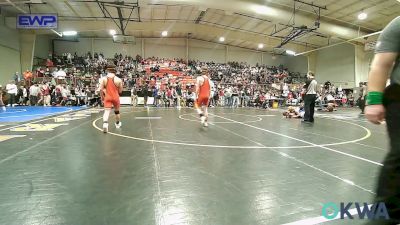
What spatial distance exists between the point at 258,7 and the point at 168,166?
17167 mm

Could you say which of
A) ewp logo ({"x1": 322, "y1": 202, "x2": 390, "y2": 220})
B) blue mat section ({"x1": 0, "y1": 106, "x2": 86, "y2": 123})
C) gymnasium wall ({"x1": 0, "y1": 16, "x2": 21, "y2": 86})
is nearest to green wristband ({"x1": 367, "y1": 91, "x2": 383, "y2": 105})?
ewp logo ({"x1": 322, "y1": 202, "x2": 390, "y2": 220})

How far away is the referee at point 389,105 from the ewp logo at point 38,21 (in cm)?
1901

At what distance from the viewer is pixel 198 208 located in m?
2.53

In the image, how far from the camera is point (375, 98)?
162cm

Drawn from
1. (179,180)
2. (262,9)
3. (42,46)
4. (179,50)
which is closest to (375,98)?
(179,180)

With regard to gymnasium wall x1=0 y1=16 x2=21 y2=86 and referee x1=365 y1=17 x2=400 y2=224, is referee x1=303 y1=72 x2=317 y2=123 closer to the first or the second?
referee x1=365 y1=17 x2=400 y2=224

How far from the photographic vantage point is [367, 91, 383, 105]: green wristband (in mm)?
1610

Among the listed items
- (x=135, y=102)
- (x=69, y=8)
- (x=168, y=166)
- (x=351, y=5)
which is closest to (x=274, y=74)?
(x=351, y=5)

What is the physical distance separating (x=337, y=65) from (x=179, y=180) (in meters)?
30.0

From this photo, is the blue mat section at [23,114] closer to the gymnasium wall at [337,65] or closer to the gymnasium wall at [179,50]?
the gymnasium wall at [179,50]

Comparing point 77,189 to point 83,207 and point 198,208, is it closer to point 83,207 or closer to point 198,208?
point 83,207

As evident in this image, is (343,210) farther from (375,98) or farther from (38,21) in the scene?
(38,21)

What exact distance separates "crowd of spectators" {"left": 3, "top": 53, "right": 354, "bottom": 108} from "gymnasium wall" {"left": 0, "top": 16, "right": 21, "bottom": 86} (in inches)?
38.2

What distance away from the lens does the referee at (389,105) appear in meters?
1.48
